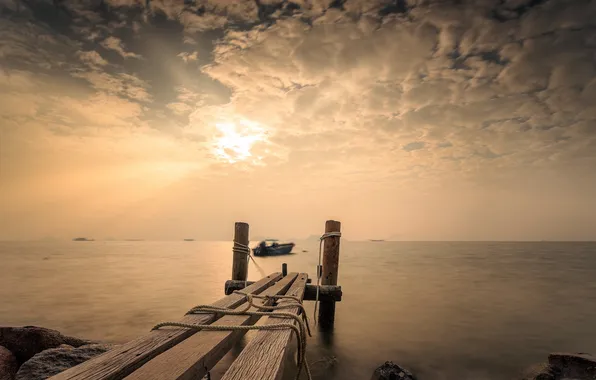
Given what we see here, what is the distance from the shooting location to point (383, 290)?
20922mm

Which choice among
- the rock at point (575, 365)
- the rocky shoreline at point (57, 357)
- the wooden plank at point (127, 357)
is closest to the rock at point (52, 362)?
the rocky shoreline at point (57, 357)

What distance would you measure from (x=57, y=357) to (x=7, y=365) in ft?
4.42

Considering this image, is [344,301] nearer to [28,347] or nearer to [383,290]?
[383,290]

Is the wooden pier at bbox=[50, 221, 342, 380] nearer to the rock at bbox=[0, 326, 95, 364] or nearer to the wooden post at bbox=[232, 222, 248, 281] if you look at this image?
the wooden post at bbox=[232, 222, 248, 281]

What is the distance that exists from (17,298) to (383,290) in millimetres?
22100

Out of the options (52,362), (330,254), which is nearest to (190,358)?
(52,362)

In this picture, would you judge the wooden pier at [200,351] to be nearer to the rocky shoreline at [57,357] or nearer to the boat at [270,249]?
the rocky shoreline at [57,357]

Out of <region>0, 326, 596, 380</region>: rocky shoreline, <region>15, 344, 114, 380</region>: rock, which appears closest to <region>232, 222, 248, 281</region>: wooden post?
<region>0, 326, 596, 380</region>: rocky shoreline

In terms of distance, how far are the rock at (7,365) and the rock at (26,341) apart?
20 centimetres

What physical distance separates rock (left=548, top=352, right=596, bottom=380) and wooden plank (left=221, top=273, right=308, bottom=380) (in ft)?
21.4

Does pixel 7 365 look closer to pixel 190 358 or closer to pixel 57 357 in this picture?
pixel 57 357

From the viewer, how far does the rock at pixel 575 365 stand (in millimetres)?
5887

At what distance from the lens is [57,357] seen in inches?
194

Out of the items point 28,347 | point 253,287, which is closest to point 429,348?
point 253,287
